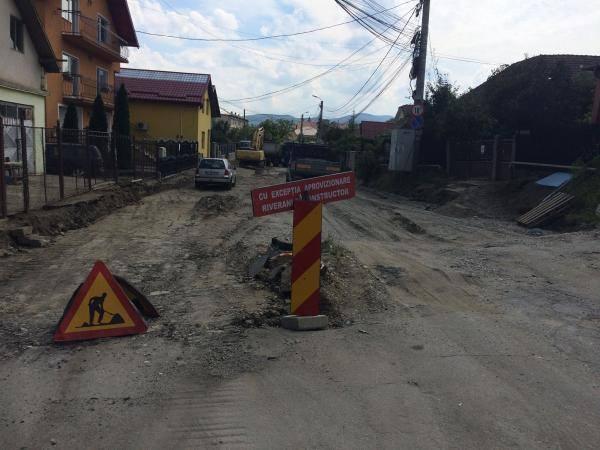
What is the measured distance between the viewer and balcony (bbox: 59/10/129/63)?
2916 centimetres

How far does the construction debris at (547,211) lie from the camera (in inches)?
585

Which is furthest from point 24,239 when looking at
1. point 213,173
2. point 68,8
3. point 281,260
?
point 68,8

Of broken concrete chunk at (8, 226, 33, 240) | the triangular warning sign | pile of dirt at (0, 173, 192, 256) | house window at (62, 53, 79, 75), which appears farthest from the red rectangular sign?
house window at (62, 53, 79, 75)

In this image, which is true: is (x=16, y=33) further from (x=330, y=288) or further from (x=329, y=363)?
(x=329, y=363)

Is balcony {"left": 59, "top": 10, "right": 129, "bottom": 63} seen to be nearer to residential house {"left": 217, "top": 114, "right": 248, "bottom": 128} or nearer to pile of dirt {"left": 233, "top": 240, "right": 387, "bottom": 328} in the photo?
pile of dirt {"left": 233, "top": 240, "right": 387, "bottom": 328}

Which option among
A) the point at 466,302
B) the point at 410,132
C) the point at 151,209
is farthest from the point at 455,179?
the point at 466,302

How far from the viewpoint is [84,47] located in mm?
31266

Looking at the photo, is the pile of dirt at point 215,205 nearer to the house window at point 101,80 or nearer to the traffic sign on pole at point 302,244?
the traffic sign on pole at point 302,244

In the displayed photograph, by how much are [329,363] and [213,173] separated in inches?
823

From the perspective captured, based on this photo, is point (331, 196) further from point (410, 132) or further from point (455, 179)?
point (410, 132)

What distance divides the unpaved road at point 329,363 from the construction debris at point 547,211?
19.6 ft

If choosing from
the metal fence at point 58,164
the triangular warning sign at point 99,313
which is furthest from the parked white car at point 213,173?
the triangular warning sign at point 99,313

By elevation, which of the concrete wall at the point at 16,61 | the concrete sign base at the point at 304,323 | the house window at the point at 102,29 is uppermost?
the house window at the point at 102,29

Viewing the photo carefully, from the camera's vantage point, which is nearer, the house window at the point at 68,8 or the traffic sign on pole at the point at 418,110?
the traffic sign on pole at the point at 418,110
